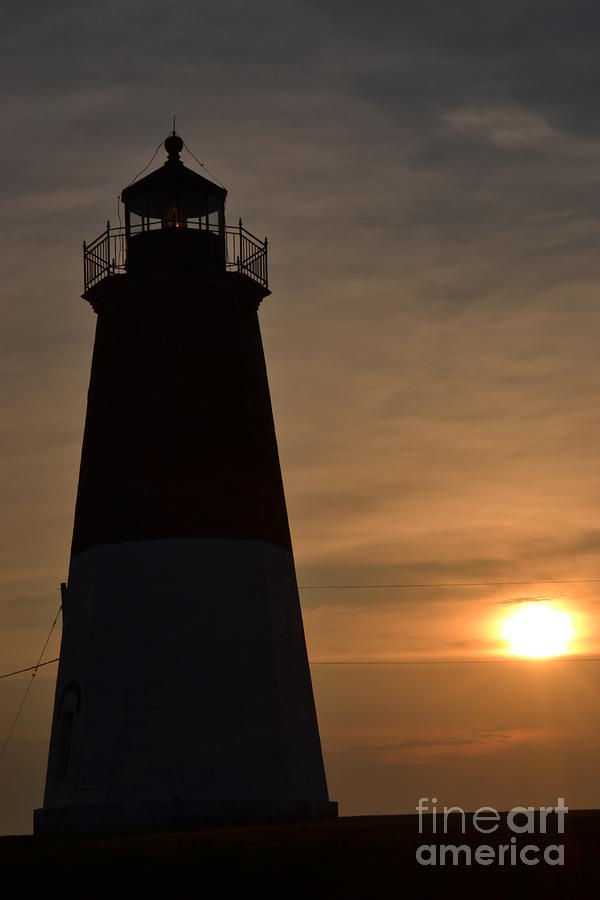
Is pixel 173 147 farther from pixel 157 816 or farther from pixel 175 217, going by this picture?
pixel 157 816

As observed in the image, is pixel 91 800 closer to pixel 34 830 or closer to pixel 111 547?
pixel 34 830

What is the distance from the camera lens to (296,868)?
24469 millimetres

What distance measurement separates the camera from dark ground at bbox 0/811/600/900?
2288 cm

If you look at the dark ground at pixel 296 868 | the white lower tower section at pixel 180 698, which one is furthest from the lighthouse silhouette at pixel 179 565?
the dark ground at pixel 296 868

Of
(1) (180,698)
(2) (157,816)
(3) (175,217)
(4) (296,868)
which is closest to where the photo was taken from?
(4) (296,868)

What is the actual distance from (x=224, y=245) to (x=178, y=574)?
8.71 meters

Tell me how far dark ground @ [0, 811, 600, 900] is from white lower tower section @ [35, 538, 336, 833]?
2746 mm

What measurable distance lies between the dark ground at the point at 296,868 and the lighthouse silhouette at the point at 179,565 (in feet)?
10.4

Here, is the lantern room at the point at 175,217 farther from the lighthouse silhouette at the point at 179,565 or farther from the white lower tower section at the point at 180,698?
the white lower tower section at the point at 180,698

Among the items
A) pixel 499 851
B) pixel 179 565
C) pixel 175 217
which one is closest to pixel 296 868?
pixel 499 851

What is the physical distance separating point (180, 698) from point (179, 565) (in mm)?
3066

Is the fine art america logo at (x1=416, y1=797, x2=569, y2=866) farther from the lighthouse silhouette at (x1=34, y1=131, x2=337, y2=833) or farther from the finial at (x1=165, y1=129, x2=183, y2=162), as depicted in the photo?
the finial at (x1=165, y1=129, x2=183, y2=162)

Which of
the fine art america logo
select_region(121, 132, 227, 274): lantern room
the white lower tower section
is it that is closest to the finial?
select_region(121, 132, 227, 274): lantern room

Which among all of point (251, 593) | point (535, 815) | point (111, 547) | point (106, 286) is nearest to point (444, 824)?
point (535, 815)
